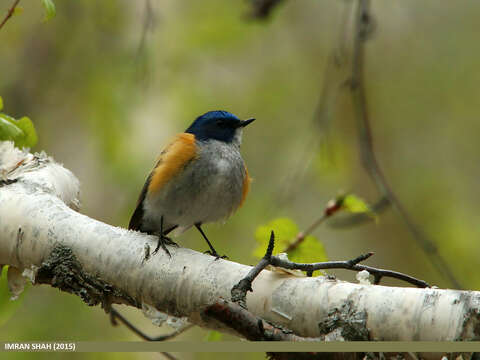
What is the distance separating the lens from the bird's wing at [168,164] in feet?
10.9

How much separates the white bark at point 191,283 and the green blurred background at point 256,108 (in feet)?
5.49

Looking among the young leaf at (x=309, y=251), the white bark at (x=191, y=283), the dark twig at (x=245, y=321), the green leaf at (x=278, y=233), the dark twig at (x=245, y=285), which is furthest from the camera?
the young leaf at (x=309, y=251)

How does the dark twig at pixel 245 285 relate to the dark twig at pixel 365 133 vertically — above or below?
below

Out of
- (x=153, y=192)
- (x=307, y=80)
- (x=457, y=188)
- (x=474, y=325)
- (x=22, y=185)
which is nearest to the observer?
(x=474, y=325)

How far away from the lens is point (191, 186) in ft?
10.9

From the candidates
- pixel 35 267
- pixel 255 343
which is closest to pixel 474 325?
pixel 255 343

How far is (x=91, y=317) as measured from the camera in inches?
190

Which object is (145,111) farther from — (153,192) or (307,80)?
(153,192)

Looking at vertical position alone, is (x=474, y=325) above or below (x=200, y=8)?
below

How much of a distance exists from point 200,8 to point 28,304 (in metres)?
3.45

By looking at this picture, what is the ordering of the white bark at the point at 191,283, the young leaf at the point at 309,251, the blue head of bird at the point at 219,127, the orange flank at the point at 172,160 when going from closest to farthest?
the white bark at the point at 191,283
the young leaf at the point at 309,251
the orange flank at the point at 172,160
the blue head of bird at the point at 219,127

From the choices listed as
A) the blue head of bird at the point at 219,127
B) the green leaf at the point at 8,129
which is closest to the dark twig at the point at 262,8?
the blue head of bird at the point at 219,127

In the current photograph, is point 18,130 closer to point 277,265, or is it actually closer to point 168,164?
point 168,164

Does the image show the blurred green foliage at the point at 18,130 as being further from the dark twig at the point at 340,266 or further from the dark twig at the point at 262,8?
the dark twig at the point at 262,8
